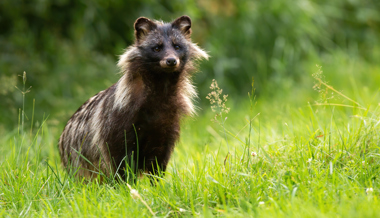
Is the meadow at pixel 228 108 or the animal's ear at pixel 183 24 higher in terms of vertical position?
the animal's ear at pixel 183 24

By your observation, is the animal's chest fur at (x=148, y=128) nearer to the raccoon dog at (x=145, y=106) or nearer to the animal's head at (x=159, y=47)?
the raccoon dog at (x=145, y=106)

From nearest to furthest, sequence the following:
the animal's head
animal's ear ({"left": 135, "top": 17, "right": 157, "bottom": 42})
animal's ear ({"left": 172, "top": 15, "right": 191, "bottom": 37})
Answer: the animal's head, animal's ear ({"left": 135, "top": 17, "right": 157, "bottom": 42}), animal's ear ({"left": 172, "top": 15, "right": 191, "bottom": 37})

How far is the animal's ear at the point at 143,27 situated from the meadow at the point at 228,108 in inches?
37.5

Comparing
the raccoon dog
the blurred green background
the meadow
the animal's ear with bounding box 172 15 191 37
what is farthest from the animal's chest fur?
the blurred green background

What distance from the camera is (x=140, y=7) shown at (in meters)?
8.22

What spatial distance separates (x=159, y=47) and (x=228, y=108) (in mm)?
1250

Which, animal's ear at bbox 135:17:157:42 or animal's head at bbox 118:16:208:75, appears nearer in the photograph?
animal's head at bbox 118:16:208:75

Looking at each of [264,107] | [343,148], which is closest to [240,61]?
[264,107]

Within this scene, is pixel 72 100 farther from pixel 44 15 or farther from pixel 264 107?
pixel 264 107

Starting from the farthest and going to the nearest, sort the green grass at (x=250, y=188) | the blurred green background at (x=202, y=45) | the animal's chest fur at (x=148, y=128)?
the blurred green background at (x=202, y=45), the animal's chest fur at (x=148, y=128), the green grass at (x=250, y=188)

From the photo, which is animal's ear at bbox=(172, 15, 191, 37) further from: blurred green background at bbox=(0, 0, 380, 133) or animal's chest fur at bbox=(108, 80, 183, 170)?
blurred green background at bbox=(0, 0, 380, 133)

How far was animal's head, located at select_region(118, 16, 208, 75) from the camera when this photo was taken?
4445mm

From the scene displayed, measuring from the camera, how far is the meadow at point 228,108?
328 centimetres

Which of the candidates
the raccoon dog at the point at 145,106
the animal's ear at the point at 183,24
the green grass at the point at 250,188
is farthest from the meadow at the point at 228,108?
the animal's ear at the point at 183,24
